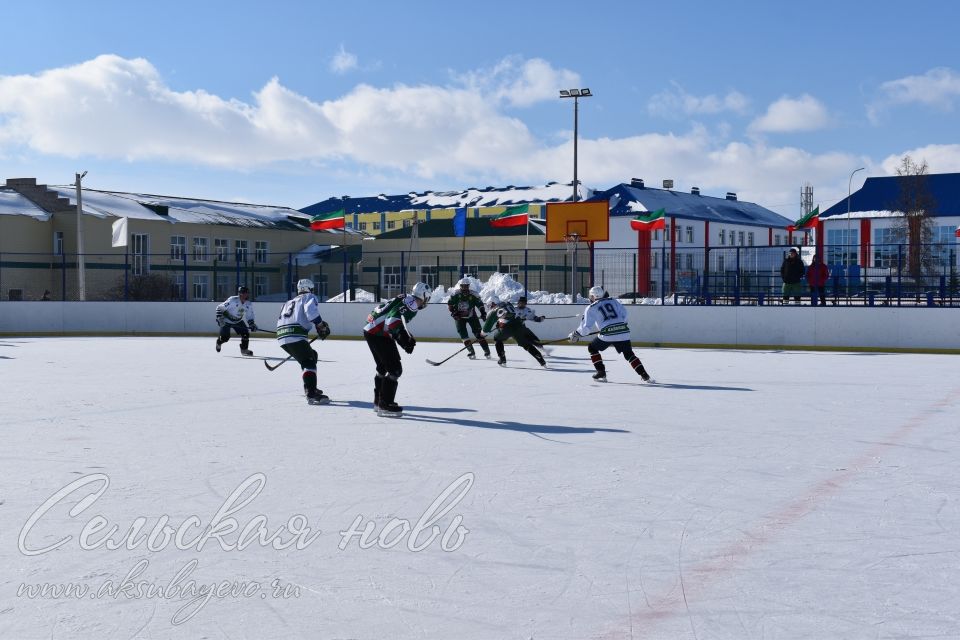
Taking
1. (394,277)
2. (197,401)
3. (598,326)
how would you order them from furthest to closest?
(394,277)
(598,326)
(197,401)

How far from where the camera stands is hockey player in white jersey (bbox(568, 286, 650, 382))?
12422 mm

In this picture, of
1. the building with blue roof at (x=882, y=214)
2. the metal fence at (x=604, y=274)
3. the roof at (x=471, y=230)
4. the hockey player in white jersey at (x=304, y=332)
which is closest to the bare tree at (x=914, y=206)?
the building with blue roof at (x=882, y=214)

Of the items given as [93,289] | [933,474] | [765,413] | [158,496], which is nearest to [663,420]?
[765,413]

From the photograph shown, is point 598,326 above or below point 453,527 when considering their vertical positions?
above

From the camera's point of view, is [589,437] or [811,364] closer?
[589,437]

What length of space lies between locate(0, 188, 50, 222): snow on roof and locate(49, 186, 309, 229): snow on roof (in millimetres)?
1281

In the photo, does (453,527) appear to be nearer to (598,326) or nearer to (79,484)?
(79,484)

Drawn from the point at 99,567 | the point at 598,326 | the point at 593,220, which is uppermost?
the point at 593,220

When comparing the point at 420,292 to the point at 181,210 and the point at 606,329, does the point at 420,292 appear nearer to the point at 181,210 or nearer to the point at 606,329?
the point at 606,329

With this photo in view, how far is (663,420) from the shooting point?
8.90 meters

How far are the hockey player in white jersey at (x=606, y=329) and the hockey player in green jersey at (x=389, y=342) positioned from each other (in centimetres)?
371

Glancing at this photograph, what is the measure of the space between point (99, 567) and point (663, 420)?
5.74 metres

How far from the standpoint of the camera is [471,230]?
53312mm

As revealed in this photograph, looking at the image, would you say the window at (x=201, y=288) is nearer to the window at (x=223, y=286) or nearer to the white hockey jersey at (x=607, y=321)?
the window at (x=223, y=286)
